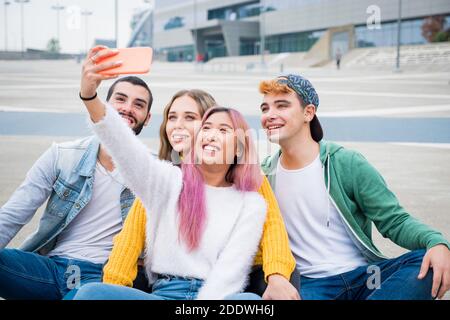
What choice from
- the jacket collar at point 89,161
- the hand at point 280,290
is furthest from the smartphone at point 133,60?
the hand at point 280,290

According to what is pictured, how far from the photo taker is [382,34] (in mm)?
50000

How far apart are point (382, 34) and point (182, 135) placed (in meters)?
51.0

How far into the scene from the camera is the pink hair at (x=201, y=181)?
84.8 inches

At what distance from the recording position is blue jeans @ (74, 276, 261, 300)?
1853mm

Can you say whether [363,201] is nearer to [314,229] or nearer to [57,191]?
[314,229]

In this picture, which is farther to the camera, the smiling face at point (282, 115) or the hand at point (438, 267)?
the smiling face at point (282, 115)

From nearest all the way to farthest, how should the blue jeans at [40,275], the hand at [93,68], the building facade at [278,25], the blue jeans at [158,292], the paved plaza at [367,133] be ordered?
the blue jeans at [158,292] < the hand at [93,68] < the blue jeans at [40,275] < the paved plaza at [367,133] < the building facade at [278,25]

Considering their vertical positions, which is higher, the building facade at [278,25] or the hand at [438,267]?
the building facade at [278,25]

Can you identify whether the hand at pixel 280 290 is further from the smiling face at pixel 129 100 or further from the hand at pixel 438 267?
the smiling face at pixel 129 100

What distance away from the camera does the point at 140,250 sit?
2.25 meters

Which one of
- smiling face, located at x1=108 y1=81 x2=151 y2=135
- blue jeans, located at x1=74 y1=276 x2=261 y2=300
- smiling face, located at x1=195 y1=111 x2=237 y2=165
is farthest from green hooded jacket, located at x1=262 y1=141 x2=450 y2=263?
smiling face, located at x1=108 y1=81 x2=151 y2=135

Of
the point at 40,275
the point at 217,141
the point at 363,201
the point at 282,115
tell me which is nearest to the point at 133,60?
the point at 217,141

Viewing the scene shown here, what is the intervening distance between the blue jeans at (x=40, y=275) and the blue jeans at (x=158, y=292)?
1.57ft

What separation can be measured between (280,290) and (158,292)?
1.64 feet
